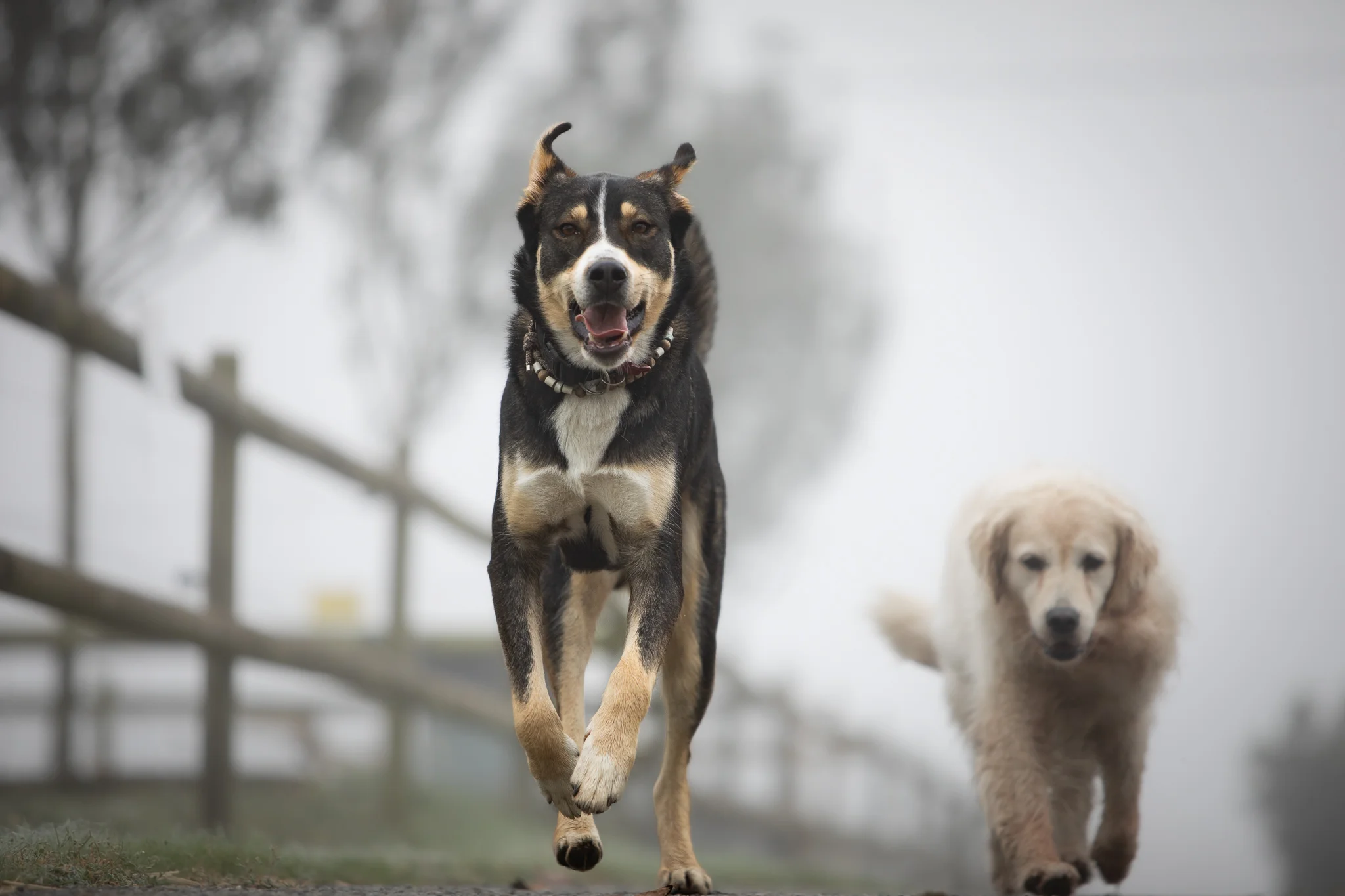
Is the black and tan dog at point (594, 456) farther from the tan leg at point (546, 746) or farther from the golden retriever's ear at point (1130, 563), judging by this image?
the golden retriever's ear at point (1130, 563)

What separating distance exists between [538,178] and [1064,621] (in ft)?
8.87

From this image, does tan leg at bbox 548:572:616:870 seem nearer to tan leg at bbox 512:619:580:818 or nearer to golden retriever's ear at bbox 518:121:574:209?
tan leg at bbox 512:619:580:818

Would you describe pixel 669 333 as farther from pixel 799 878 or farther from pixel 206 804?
pixel 799 878

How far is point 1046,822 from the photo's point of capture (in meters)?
5.65

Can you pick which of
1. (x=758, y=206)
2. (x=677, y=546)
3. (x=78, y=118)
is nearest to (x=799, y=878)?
(x=677, y=546)

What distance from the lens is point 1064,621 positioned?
5.47 m

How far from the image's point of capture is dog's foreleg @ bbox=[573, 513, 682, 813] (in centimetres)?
394

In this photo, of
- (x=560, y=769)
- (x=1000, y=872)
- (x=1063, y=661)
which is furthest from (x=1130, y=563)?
(x=560, y=769)

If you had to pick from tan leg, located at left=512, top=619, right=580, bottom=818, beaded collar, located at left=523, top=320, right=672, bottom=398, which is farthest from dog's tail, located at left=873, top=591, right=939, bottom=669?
tan leg, located at left=512, top=619, right=580, bottom=818

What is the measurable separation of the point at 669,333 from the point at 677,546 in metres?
0.73

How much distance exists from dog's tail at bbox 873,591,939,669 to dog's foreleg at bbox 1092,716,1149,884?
126 centimetres

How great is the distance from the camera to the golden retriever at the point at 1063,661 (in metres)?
5.64

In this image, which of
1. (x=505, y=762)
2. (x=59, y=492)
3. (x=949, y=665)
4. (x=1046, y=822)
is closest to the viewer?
(x=1046, y=822)

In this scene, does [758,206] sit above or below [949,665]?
above
